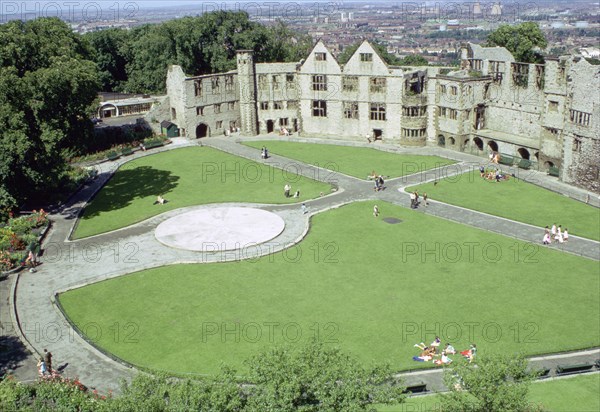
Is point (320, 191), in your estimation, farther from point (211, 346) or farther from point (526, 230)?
point (211, 346)

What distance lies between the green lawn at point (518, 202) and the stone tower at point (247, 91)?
34955mm

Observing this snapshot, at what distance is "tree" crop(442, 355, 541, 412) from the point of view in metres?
24.5

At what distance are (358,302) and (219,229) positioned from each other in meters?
18.5

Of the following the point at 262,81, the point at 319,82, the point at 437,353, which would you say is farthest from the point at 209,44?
the point at 437,353

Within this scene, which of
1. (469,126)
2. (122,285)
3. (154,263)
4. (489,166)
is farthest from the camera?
(469,126)

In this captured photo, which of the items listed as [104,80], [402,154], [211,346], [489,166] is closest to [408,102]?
[402,154]

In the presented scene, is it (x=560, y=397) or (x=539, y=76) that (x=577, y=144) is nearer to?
(x=539, y=76)

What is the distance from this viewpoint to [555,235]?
5362 centimetres

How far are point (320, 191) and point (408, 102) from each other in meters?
25.7

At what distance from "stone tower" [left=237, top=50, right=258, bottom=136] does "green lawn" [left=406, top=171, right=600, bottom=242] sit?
35.0 m

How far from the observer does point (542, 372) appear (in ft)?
104

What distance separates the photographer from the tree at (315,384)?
2316cm

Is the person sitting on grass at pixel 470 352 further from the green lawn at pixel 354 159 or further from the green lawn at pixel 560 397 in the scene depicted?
the green lawn at pixel 354 159

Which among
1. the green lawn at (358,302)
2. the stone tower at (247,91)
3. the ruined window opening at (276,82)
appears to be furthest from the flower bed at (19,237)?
the ruined window opening at (276,82)
